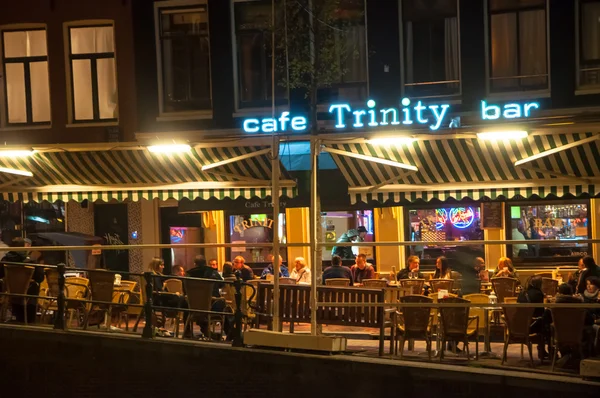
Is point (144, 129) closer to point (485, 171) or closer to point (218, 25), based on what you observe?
point (218, 25)

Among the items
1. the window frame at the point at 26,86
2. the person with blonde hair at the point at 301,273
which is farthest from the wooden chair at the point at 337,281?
the window frame at the point at 26,86

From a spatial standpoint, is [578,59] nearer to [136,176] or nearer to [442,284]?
[442,284]

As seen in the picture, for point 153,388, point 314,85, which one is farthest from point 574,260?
point 153,388

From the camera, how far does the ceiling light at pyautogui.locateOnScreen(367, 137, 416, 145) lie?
12.5 meters

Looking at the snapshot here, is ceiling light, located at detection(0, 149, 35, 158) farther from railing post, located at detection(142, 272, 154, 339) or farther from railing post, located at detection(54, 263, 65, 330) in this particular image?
railing post, located at detection(142, 272, 154, 339)

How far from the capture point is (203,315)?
40.9 feet

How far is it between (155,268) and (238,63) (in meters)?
5.52

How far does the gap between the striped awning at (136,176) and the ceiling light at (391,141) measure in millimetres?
1980

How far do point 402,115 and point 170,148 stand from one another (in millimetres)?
4407

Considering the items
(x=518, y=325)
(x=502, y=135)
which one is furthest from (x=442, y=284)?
(x=518, y=325)

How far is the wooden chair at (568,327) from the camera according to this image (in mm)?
10406

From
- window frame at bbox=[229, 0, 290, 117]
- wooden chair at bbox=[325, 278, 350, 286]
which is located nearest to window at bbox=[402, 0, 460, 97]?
window frame at bbox=[229, 0, 290, 117]

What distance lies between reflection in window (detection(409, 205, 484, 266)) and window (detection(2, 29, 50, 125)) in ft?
28.2

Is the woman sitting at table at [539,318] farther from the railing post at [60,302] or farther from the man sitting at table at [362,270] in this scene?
the railing post at [60,302]
